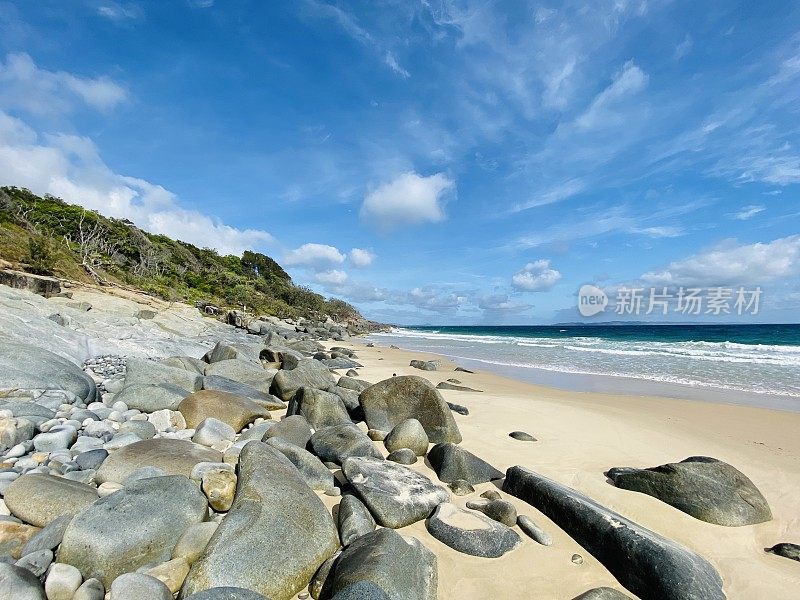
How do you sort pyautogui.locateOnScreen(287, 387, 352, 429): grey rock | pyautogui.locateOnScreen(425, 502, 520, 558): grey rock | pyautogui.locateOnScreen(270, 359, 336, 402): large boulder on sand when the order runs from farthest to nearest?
pyautogui.locateOnScreen(270, 359, 336, 402): large boulder on sand → pyautogui.locateOnScreen(287, 387, 352, 429): grey rock → pyautogui.locateOnScreen(425, 502, 520, 558): grey rock

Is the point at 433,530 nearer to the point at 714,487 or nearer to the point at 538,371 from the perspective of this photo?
the point at 714,487

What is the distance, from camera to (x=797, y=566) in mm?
3074

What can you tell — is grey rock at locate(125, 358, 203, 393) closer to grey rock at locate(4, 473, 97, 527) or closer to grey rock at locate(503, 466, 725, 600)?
grey rock at locate(4, 473, 97, 527)

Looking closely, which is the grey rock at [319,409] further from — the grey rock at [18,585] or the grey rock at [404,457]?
the grey rock at [18,585]

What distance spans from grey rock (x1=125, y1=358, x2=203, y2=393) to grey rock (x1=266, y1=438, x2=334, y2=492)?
3275 mm

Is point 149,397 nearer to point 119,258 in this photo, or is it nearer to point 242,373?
point 242,373

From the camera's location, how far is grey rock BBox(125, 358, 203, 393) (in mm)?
6309

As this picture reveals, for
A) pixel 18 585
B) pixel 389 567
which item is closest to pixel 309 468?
pixel 389 567

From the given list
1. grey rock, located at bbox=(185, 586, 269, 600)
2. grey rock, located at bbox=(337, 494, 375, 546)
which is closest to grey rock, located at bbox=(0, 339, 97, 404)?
grey rock, located at bbox=(337, 494, 375, 546)

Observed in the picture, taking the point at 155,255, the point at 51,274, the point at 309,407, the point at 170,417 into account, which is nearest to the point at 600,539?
the point at 309,407

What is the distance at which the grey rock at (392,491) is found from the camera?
3.27 meters

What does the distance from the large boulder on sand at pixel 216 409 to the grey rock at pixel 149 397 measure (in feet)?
0.69

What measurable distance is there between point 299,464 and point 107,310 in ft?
Result: 45.8

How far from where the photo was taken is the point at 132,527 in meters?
2.53
